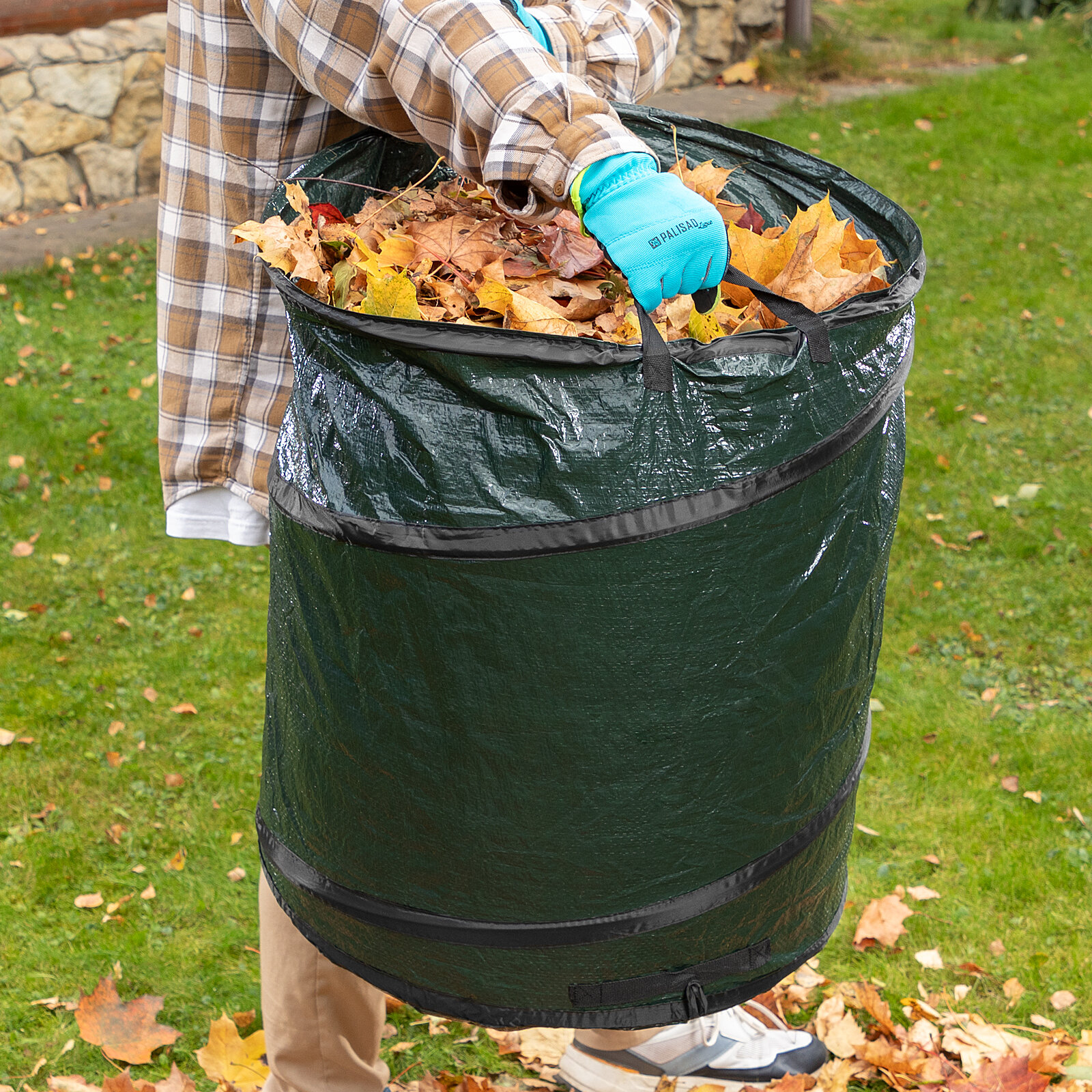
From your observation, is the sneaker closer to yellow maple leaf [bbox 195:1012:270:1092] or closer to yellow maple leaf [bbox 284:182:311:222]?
yellow maple leaf [bbox 195:1012:270:1092]

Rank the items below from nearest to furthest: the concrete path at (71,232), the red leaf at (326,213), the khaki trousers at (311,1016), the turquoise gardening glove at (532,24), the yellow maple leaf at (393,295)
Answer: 1. the yellow maple leaf at (393,295)
2. the red leaf at (326,213)
3. the turquoise gardening glove at (532,24)
4. the khaki trousers at (311,1016)
5. the concrete path at (71,232)

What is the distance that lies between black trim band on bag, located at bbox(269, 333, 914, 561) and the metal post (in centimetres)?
880

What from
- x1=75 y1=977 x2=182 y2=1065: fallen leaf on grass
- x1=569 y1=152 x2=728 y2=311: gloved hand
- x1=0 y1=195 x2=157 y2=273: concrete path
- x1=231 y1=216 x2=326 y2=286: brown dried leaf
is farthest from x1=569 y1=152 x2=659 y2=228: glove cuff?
x1=0 y1=195 x2=157 y2=273: concrete path

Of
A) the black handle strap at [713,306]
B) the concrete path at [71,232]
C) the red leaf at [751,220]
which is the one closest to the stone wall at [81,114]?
the concrete path at [71,232]

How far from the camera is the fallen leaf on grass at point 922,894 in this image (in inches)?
109

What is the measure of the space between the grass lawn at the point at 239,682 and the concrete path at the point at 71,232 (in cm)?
19

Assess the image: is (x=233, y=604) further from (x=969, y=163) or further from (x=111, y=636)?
(x=969, y=163)

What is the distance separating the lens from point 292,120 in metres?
1.78

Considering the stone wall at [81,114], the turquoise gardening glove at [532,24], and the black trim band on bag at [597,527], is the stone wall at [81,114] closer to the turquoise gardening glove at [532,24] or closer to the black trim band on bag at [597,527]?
the turquoise gardening glove at [532,24]

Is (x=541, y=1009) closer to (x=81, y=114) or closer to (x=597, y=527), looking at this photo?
(x=597, y=527)

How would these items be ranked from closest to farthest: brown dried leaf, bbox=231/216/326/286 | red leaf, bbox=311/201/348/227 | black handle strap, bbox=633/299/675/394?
black handle strap, bbox=633/299/675/394
brown dried leaf, bbox=231/216/326/286
red leaf, bbox=311/201/348/227

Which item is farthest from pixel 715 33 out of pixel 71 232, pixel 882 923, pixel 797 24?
pixel 882 923

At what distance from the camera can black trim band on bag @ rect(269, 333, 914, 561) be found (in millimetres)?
1317

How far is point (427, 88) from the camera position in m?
1.42
